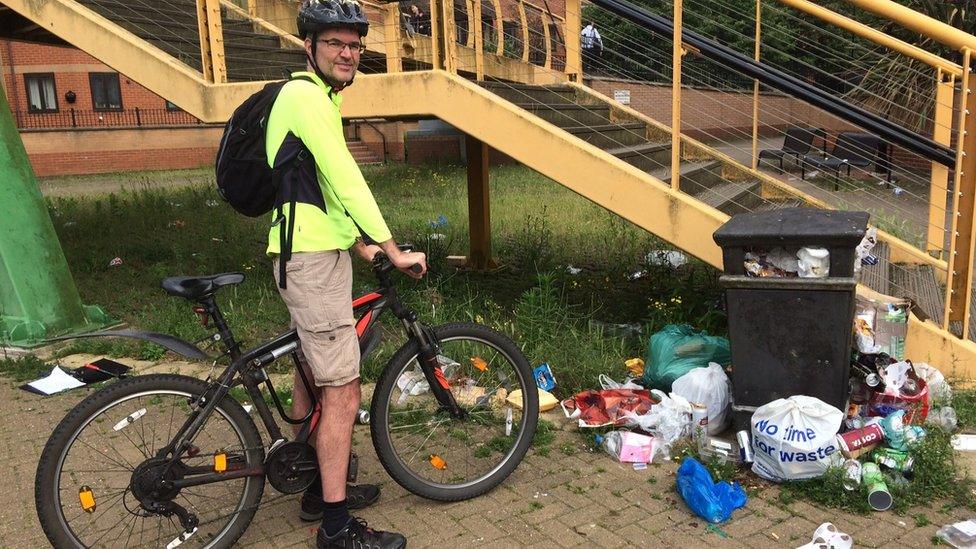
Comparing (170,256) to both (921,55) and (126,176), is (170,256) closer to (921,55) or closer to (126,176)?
(921,55)

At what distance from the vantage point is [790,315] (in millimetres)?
3605

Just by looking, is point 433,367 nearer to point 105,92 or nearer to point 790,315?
point 790,315

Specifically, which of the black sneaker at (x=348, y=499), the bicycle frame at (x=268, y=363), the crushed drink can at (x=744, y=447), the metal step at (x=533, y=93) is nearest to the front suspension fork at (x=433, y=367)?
the bicycle frame at (x=268, y=363)

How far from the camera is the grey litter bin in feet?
11.5

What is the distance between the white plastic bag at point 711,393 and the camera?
3916 mm

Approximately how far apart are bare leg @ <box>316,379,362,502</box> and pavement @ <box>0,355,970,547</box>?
1.09 ft

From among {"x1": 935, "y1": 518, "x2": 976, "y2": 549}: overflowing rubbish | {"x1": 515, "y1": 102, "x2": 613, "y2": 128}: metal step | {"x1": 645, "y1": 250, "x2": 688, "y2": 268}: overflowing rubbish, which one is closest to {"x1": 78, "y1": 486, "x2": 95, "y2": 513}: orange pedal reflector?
{"x1": 935, "y1": 518, "x2": 976, "y2": 549}: overflowing rubbish

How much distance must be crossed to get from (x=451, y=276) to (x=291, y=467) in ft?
11.5

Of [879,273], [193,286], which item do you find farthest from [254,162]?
[879,273]

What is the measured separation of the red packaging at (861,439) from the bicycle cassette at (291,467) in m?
2.36

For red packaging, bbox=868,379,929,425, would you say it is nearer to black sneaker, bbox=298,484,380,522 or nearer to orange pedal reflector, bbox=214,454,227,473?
black sneaker, bbox=298,484,380,522

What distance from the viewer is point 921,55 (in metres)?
4.42

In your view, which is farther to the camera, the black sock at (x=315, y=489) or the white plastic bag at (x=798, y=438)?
the white plastic bag at (x=798, y=438)

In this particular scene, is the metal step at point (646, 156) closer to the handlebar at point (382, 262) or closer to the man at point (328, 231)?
the handlebar at point (382, 262)
